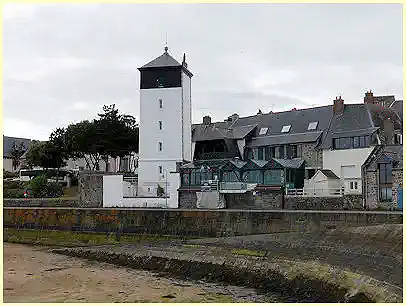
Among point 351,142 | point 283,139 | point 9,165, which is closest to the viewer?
point 351,142

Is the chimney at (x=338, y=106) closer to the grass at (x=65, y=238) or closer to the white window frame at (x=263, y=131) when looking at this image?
the white window frame at (x=263, y=131)

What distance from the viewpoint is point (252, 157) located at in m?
39.5

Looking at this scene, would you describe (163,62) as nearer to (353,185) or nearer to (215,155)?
(215,155)

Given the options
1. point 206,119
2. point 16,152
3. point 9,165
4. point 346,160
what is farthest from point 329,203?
point 16,152

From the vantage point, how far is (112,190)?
122ft

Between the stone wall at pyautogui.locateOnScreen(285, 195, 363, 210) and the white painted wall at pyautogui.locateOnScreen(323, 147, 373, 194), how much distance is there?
2.92 m

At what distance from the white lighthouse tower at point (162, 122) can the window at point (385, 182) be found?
1522cm

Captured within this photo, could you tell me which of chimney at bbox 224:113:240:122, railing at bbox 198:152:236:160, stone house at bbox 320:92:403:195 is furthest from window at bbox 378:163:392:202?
chimney at bbox 224:113:240:122

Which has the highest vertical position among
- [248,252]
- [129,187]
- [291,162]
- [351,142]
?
[351,142]

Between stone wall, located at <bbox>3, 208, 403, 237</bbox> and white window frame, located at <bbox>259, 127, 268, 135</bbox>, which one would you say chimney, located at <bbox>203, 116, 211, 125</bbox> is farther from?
stone wall, located at <bbox>3, 208, 403, 237</bbox>

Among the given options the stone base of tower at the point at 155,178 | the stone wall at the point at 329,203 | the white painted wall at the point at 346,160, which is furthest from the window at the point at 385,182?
the stone base of tower at the point at 155,178

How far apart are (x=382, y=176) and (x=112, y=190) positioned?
1806 cm

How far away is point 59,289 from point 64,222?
14.7 metres

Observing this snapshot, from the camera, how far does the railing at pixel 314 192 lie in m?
30.6
